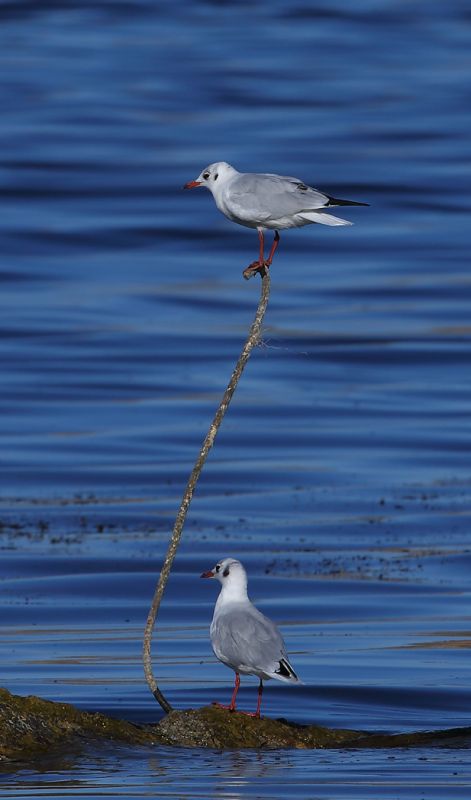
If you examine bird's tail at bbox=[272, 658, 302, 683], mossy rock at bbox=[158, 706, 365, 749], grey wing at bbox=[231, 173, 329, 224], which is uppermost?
grey wing at bbox=[231, 173, 329, 224]

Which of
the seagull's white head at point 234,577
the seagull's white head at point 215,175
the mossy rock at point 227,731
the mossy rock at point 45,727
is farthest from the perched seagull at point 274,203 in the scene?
the mossy rock at point 45,727

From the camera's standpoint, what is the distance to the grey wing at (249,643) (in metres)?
13.4

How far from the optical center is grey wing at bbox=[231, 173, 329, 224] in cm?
1354

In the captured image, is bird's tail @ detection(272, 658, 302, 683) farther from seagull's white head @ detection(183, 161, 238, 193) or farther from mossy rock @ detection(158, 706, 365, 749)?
seagull's white head @ detection(183, 161, 238, 193)

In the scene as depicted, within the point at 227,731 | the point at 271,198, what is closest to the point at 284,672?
the point at 227,731

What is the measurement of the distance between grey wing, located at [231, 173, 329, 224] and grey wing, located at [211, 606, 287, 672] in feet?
9.50

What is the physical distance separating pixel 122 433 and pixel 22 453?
9.32ft

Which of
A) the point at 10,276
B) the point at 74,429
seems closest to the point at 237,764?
the point at 74,429

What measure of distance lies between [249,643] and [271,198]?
3.17 metres

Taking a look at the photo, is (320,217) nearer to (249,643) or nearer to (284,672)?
(249,643)

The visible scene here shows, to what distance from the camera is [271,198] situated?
13.5 m

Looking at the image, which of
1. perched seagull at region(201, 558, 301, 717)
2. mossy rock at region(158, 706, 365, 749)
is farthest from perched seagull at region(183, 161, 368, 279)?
mossy rock at region(158, 706, 365, 749)

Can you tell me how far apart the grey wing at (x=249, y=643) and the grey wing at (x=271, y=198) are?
289 centimetres

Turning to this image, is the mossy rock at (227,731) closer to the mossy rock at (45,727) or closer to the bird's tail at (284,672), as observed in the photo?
the mossy rock at (45,727)
